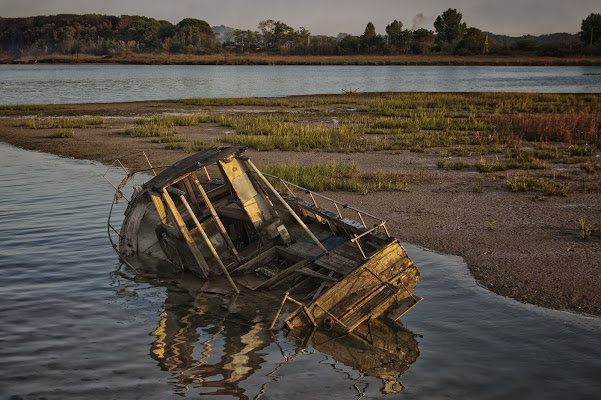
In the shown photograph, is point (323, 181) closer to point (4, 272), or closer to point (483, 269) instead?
point (483, 269)

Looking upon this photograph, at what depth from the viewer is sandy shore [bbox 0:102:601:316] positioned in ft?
32.1

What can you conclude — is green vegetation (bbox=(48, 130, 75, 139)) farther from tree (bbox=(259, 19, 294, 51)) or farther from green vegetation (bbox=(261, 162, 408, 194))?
tree (bbox=(259, 19, 294, 51))

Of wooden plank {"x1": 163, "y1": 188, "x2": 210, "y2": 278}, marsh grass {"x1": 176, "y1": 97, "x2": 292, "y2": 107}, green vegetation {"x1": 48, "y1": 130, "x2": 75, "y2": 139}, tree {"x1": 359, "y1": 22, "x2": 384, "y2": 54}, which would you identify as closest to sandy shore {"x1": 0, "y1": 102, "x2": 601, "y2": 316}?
green vegetation {"x1": 48, "y1": 130, "x2": 75, "y2": 139}

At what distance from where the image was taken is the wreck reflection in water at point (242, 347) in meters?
7.09

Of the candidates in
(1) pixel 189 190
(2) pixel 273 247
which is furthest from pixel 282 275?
A: (1) pixel 189 190

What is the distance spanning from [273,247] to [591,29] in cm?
12975

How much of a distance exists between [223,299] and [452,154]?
14762 millimetres

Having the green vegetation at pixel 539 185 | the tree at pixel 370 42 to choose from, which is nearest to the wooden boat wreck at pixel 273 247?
the green vegetation at pixel 539 185

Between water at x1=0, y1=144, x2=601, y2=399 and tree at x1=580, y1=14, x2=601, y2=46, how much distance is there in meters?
127

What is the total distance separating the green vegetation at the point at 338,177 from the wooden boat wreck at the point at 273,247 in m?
5.27

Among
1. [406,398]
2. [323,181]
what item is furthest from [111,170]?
[406,398]

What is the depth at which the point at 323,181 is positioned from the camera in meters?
17.0

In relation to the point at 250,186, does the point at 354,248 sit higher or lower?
lower

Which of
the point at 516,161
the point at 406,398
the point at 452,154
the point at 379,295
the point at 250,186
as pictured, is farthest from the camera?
the point at 452,154
